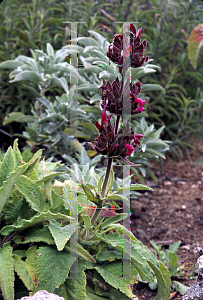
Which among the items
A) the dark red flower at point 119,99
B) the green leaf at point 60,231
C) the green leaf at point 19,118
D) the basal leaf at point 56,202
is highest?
the dark red flower at point 119,99

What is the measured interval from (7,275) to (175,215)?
5.79 feet

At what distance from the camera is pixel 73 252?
1332mm

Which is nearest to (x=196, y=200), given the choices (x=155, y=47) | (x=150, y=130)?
(x=150, y=130)

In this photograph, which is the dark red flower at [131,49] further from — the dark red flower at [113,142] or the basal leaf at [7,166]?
the basal leaf at [7,166]

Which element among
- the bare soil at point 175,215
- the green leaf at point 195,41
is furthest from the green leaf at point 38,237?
the green leaf at point 195,41

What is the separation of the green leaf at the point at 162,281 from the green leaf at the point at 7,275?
604 mm

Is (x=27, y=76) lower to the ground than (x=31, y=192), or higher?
higher

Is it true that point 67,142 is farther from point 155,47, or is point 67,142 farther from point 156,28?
point 156,28

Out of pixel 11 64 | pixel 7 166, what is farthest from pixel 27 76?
pixel 7 166

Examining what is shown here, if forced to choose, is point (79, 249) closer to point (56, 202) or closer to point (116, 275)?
point (116, 275)

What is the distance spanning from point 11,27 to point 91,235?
8.61 ft

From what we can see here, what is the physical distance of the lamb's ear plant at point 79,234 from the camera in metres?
1.11

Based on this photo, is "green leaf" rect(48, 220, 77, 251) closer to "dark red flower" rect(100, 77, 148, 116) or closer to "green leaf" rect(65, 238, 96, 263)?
"green leaf" rect(65, 238, 96, 263)

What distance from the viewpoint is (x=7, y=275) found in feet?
3.97
